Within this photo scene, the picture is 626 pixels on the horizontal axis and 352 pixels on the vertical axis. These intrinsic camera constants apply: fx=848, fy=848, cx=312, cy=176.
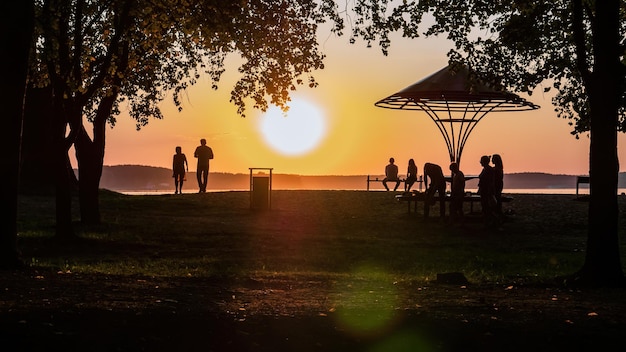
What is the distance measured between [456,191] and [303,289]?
13686 mm

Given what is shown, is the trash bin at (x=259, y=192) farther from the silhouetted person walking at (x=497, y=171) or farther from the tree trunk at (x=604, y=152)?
the tree trunk at (x=604, y=152)

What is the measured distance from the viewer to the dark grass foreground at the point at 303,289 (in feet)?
26.9

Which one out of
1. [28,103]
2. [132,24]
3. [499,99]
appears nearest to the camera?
[132,24]

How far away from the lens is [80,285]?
36.6 feet

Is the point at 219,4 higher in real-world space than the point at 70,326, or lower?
higher

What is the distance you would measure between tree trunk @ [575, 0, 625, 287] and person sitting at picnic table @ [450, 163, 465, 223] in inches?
431

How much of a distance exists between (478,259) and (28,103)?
24646mm

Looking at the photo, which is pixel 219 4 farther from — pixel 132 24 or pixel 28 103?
pixel 28 103

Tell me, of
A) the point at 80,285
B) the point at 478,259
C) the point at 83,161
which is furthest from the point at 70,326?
the point at 83,161

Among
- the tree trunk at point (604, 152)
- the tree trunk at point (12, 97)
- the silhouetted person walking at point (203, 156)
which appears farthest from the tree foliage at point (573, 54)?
the silhouetted person walking at point (203, 156)

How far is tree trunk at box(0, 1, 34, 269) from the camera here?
12.6m

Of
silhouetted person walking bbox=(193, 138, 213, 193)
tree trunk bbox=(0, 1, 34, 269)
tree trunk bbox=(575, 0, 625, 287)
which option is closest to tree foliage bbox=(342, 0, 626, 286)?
tree trunk bbox=(575, 0, 625, 287)

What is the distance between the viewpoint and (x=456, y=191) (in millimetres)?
24844

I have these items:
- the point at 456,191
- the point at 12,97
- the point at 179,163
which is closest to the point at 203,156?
the point at 179,163
